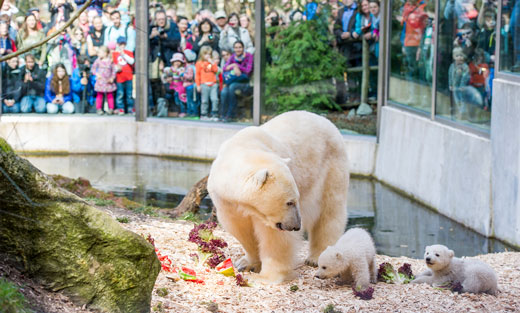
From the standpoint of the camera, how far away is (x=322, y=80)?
45.6 ft

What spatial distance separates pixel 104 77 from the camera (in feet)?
51.6

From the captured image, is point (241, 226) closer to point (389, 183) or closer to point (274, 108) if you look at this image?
point (389, 183)

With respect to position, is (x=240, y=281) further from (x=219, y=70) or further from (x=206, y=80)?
(x=206, y=80)

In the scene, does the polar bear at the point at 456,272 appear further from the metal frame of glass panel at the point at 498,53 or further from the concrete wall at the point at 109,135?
the concrete wall at the point at 109,135

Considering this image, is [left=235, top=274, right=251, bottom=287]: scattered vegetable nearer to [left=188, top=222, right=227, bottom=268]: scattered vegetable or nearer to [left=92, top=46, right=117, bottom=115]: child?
[left=188, top=222, right=227, bottom=268]: scattered vegetable

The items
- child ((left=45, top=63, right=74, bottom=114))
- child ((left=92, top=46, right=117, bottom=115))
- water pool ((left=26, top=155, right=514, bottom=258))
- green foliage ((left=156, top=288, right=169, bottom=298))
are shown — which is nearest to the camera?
green foliage ((left=156, top=288, right=169, bottom=298))

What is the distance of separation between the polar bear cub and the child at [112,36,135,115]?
10524mm

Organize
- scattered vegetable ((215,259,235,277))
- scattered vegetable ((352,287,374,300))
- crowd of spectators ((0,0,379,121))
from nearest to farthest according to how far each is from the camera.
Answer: scattered vegetable ((352,287,374,300)) → scattered vegetable ((215,259,235,277)) → crowd of spectators ((0,0,379,121))

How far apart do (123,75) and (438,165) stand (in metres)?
7.47

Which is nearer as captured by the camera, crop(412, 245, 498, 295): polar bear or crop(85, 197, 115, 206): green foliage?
crop(412, 245, 498, 295): polar bear

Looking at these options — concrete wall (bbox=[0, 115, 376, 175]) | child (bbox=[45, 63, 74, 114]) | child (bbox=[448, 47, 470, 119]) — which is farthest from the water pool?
child (bbox=[448, 47, 470, 119])

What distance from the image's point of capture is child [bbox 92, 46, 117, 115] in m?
15.7

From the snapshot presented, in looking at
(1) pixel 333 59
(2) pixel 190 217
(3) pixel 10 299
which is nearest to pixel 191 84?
(1) pixel 333 59

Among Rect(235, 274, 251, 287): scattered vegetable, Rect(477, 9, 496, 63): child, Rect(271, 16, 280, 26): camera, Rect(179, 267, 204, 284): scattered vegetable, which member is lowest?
Rect(235, 274, 251, 287): scattered vegetable
